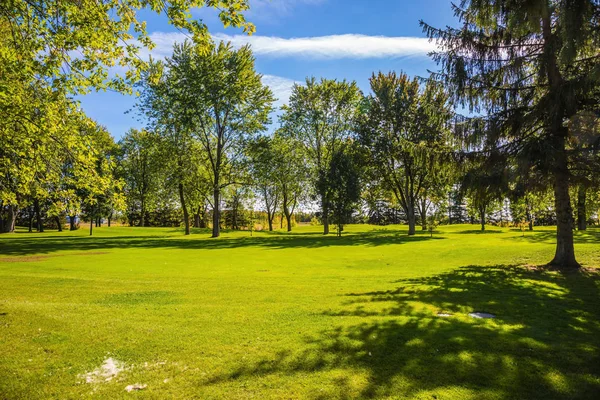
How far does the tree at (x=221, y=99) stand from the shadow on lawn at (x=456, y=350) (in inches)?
1184

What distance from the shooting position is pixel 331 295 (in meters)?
9.56

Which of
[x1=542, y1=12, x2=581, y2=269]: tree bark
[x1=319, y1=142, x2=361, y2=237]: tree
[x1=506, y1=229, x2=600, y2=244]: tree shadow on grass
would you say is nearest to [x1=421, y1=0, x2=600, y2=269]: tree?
[x1=542, y1=12, x2=581, y2=269]: tree bark

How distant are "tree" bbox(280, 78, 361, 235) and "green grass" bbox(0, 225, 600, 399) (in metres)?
31.5

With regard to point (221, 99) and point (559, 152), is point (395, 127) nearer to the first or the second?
point (221, 99)

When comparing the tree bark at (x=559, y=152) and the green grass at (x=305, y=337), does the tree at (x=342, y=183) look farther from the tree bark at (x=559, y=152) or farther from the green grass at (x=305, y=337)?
the green grass at (x=305, y=337)

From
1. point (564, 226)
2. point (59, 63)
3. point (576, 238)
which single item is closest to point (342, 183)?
point (576, 238)

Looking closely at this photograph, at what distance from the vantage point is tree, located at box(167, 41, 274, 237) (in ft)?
112

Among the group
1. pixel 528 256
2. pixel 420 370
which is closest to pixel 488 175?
pixel 528 256

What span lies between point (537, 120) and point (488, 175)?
2.97 m

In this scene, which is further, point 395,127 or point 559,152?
point 395,127

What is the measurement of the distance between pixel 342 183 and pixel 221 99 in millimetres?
14974

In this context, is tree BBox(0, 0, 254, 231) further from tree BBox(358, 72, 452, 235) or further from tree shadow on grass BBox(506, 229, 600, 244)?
tree BBox(358, 72, 452, 235)

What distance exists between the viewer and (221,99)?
35031 millimetres

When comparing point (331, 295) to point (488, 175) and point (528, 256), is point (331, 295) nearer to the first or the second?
point (488, 175)
